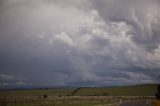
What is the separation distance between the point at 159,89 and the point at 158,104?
7001 millimetres

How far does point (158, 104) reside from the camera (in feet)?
156

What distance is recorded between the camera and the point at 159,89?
5412cm

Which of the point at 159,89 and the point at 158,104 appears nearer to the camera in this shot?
the point at 158,104
